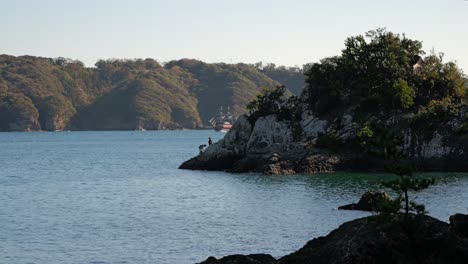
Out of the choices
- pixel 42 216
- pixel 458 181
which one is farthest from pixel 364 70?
pixel 42 216

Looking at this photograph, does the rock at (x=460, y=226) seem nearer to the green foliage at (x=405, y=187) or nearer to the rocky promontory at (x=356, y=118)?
the green foliage at (x=405, y=187)

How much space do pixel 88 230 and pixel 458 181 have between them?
36405 millimetres

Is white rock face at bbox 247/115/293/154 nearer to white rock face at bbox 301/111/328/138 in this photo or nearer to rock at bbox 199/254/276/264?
white rock face at bbox 301/111/328/138

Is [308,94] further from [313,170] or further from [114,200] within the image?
[114,200]

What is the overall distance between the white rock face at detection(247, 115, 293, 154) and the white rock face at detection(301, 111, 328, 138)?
2114mm

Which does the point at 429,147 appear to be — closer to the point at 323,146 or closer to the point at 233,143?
the point at 323,146

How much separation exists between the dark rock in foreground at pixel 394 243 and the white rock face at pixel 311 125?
2705 inches

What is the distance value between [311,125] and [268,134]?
17.8 feet

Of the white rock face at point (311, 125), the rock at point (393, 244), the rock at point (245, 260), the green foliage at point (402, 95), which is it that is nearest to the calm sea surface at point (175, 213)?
the rock at point (245, 260)

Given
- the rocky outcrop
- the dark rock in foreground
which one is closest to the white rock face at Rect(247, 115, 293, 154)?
the rocky outcrop

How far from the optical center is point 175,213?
52719 mm

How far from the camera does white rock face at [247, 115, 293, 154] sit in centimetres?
9231

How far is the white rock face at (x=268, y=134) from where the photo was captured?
92.3 meters

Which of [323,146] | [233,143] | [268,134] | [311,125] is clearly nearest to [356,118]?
[311,125]
